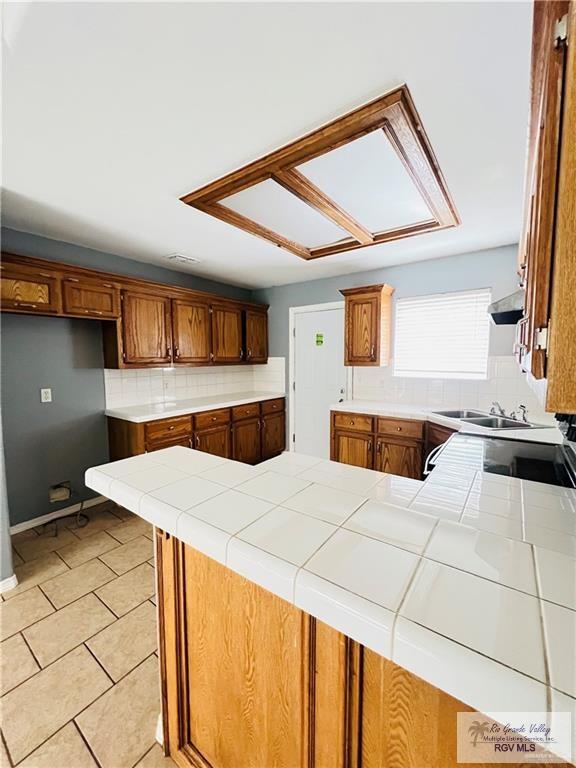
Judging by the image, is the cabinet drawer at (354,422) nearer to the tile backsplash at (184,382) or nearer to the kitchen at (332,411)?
the kitchen at (332,411)

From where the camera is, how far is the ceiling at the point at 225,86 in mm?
1002

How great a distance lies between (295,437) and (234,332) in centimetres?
165

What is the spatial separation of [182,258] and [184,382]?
144 centimetres

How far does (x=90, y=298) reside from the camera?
2760 millimetres

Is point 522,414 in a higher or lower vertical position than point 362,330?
lower

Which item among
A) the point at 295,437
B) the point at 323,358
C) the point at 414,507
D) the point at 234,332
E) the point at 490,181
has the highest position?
the point at 490,181

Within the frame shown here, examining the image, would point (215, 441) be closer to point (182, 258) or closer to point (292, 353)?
point (292, 353)

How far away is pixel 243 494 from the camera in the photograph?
0.99m

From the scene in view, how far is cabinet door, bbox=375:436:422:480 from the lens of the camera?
3.03 meters

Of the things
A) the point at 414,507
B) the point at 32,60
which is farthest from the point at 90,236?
the point at 414,507

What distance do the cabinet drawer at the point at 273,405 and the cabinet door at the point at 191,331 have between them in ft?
3.12

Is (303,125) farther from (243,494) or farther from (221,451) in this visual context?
(221,451)

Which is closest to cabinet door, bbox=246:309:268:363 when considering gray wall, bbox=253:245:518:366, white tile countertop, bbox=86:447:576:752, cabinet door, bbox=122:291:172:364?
gray wall, bbox=253:245:518:366

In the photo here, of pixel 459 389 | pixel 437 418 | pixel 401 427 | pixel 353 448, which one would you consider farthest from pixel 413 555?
pixel 459 389
